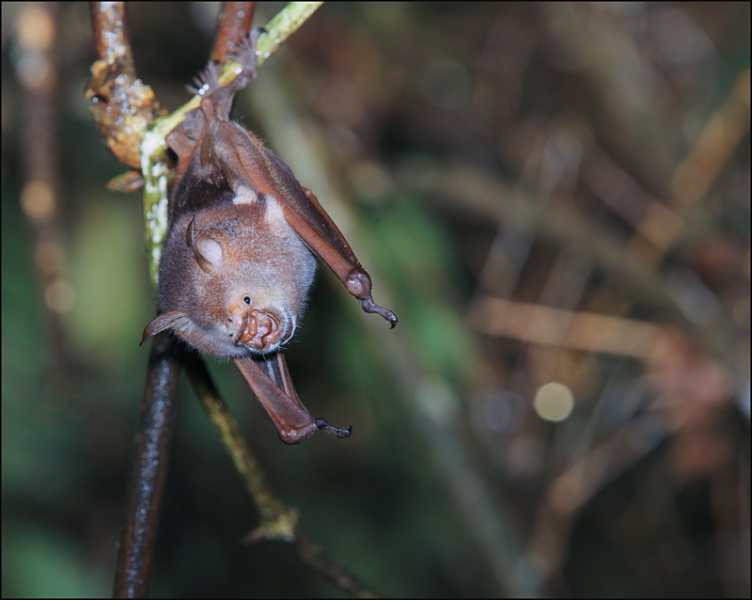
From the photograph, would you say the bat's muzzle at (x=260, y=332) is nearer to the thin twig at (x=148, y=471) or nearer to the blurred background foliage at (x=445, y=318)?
the thin twig at (x=148, y=471)

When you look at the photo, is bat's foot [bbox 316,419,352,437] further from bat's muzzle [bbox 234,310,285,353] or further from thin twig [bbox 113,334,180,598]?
thin twig [bbox 113,334,180,598]

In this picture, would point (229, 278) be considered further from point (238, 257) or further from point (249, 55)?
point (249, 55)

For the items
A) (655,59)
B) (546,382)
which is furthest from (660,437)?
(655,59)

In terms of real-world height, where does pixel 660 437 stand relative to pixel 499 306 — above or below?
below

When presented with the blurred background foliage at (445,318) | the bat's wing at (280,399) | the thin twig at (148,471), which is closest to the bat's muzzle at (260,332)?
the bat's wing at (280,399)

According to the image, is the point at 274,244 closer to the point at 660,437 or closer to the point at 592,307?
the point at 592,307

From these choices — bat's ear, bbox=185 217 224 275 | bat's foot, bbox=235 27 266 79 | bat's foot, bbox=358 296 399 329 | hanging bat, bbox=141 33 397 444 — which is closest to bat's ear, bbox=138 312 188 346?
hanging bat, bbox=141 33 397 444
